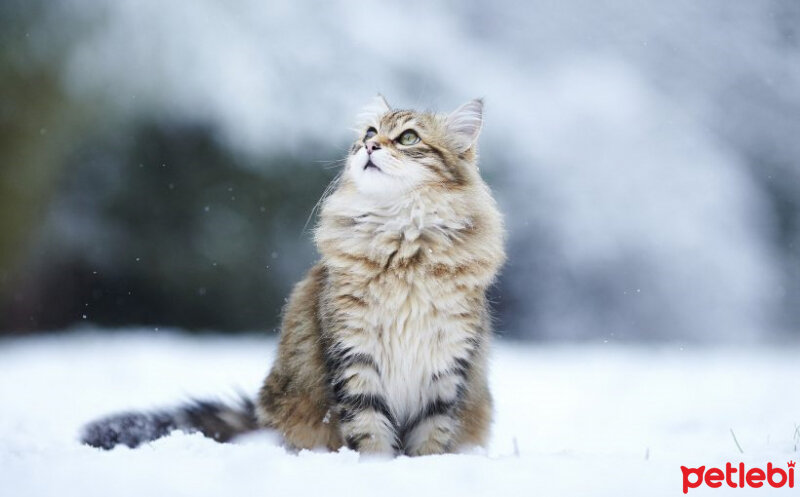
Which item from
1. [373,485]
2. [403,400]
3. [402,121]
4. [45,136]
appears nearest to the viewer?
[373,485]

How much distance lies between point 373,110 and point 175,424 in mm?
1538

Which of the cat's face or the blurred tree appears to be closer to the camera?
the cat's face

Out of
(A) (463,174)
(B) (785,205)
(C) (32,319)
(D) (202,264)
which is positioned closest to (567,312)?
(B) (785,205)

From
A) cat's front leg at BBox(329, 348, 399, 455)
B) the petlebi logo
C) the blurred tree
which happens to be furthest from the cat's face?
the blurred tree

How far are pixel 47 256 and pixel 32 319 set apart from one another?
0.59 m

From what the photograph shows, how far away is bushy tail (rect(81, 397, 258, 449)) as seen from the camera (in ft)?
9.40

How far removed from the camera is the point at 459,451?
9.02 feet

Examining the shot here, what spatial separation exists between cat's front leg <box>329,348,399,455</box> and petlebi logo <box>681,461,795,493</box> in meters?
0.98

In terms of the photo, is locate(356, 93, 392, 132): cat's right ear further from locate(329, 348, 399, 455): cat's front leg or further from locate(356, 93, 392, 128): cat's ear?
locate(329, 348, 399, 455): cat's front leg

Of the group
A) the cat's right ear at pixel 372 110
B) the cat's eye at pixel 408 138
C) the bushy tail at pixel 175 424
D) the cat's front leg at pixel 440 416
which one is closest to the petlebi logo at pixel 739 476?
the cat's front leg at pixel 440 416

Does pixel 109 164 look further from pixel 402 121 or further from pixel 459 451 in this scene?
pixel 459 451

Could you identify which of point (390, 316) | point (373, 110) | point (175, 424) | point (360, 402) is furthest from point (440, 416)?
point (373, 110)

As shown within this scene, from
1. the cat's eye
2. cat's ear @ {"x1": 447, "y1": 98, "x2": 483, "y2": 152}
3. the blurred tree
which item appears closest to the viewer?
the cat's eye

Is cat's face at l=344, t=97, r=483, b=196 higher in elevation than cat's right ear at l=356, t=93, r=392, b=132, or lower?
lower
